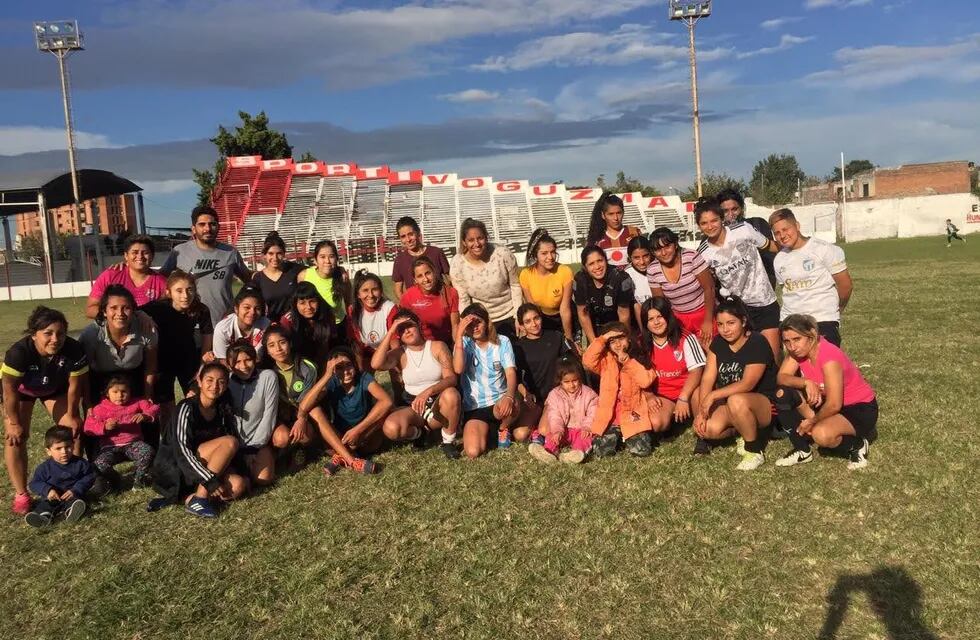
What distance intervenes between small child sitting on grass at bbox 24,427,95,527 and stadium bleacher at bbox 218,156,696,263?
39.2m

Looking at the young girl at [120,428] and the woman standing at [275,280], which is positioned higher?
the woman standing at [275,280]

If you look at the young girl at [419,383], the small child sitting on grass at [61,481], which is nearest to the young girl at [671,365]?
the young girl at [419,383]

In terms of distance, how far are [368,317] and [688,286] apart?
2685 millimetres

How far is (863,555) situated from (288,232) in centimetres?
4852

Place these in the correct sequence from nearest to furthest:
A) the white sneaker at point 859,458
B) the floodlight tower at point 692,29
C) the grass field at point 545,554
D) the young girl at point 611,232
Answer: the grass field at point 545,554, the white sneaker at point 859,458, the young girl at point 611,232, the floodlight tower at point 692,29

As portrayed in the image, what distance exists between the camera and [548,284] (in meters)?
6.39

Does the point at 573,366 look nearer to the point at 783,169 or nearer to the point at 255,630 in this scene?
the point at 255,630

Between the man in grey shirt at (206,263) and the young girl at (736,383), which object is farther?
the man in grey shirt at (206,263)

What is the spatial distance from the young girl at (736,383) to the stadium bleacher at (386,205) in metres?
39.0

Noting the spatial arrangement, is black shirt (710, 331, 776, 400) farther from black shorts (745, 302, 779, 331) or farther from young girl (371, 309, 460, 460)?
young girl (371, 309, 460, 460)

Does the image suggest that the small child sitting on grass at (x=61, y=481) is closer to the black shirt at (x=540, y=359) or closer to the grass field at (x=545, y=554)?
the grass field at (x=545, y=554)

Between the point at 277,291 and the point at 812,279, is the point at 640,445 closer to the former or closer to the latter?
the point at 812,279

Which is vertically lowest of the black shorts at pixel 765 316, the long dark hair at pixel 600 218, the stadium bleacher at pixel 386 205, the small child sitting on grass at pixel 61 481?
the small child sitting on grass at pixel 61 481

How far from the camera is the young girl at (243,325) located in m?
5.66
